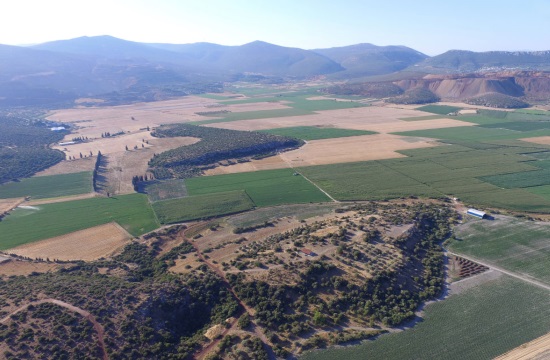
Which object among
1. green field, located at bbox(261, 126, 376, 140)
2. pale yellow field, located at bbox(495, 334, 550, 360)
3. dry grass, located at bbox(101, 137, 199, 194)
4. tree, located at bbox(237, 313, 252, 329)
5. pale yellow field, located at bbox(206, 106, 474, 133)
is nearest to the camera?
pale yellow field, located at bbox(495, 334, 550, 360)

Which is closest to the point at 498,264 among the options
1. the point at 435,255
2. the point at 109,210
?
the point at 435,255


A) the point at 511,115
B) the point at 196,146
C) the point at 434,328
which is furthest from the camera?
the point at 511,115

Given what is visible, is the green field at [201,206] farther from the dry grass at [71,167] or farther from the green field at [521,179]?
the green field at [521,179]

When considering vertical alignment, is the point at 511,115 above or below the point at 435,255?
above

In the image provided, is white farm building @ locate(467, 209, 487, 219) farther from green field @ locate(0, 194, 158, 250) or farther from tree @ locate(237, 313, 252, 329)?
green field @ locate(0, 194, 158, 250)

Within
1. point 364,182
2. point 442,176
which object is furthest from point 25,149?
point 442,176

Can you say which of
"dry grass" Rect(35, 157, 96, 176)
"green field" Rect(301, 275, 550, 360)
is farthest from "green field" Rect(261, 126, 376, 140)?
"green field" Rect(301, 275, 550, 360)

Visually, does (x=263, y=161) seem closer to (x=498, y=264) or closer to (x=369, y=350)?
(x=498, y=264)

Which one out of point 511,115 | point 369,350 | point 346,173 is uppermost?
point 511,115
